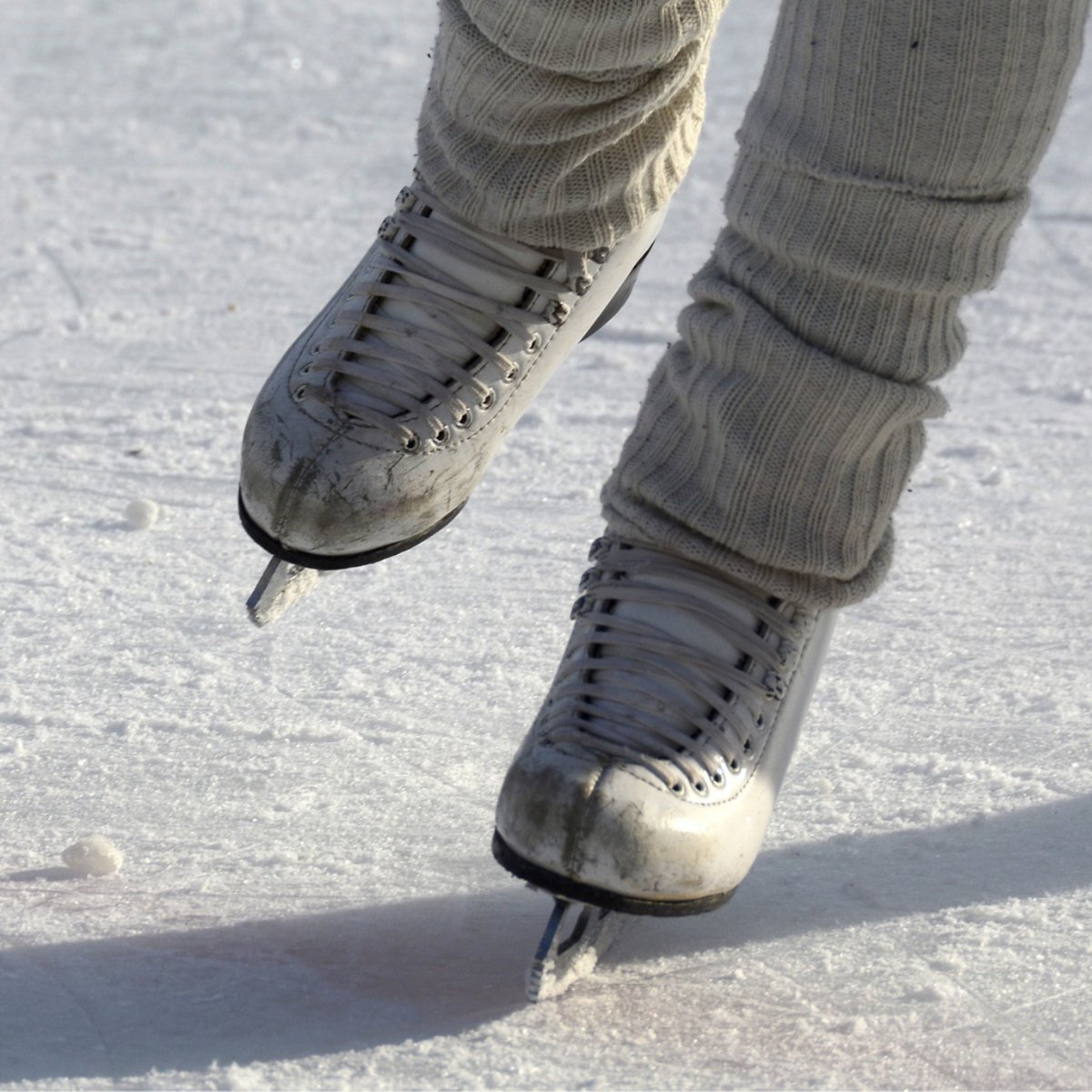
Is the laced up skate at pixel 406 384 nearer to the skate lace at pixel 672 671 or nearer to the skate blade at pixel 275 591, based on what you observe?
the skate blade at pixel 275 591

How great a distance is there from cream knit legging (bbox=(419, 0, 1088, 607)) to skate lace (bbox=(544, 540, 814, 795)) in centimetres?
2

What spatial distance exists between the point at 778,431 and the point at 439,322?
250 mm

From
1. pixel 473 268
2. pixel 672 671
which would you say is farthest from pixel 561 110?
pixel 672 671

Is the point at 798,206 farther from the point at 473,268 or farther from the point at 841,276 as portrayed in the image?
the point at 473,268

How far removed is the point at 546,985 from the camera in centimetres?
92

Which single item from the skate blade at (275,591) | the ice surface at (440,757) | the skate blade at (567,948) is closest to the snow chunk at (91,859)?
the ice surface at (440,757)

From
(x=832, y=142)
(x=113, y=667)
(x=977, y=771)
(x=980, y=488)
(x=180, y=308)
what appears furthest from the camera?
(x=180, y=308)

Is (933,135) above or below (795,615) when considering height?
above

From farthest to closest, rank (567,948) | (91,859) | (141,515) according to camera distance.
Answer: (141,515) → (91,859) → (567,948)

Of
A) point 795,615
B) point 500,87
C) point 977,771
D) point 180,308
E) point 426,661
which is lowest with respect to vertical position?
point 180,308

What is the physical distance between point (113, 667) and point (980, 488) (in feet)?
2.94

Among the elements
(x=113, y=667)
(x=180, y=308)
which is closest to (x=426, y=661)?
(x=113, y=667)

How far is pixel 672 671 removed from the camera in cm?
98

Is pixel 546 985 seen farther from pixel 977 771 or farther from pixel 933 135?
pixel 933 135
